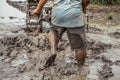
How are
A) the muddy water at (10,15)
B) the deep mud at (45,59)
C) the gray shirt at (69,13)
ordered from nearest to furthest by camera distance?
the gray shirt at (69,13)
the deep mud at (45,59)
the muddy water at (10,15)

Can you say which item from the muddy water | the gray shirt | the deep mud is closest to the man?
the gray shirt

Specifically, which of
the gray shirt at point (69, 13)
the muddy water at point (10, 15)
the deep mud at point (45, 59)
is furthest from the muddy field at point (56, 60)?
the muddy water at point (10, 15)

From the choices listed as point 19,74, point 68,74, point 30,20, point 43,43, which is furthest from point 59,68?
point 30,20

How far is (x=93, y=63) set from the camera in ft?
27.0

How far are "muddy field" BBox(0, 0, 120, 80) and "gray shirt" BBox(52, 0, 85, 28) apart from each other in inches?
36.0

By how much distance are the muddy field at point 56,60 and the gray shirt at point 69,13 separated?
91cm

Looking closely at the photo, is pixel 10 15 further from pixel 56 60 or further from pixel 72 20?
pixel 72 20

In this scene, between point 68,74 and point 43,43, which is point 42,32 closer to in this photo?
point 43,43

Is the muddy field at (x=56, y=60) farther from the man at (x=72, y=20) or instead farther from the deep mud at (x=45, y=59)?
the man at (x=72, y=20)

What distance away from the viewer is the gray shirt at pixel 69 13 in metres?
6.62

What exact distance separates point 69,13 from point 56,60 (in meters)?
1.78

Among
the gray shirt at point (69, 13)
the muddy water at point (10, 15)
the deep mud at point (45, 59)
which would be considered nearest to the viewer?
the gray shirt at point (69, 13)

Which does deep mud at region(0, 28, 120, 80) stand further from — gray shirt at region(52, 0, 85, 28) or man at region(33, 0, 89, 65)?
gray shirt at region(52, 0, 85, 28)

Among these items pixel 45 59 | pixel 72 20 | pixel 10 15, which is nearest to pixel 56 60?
pixel 45 59
